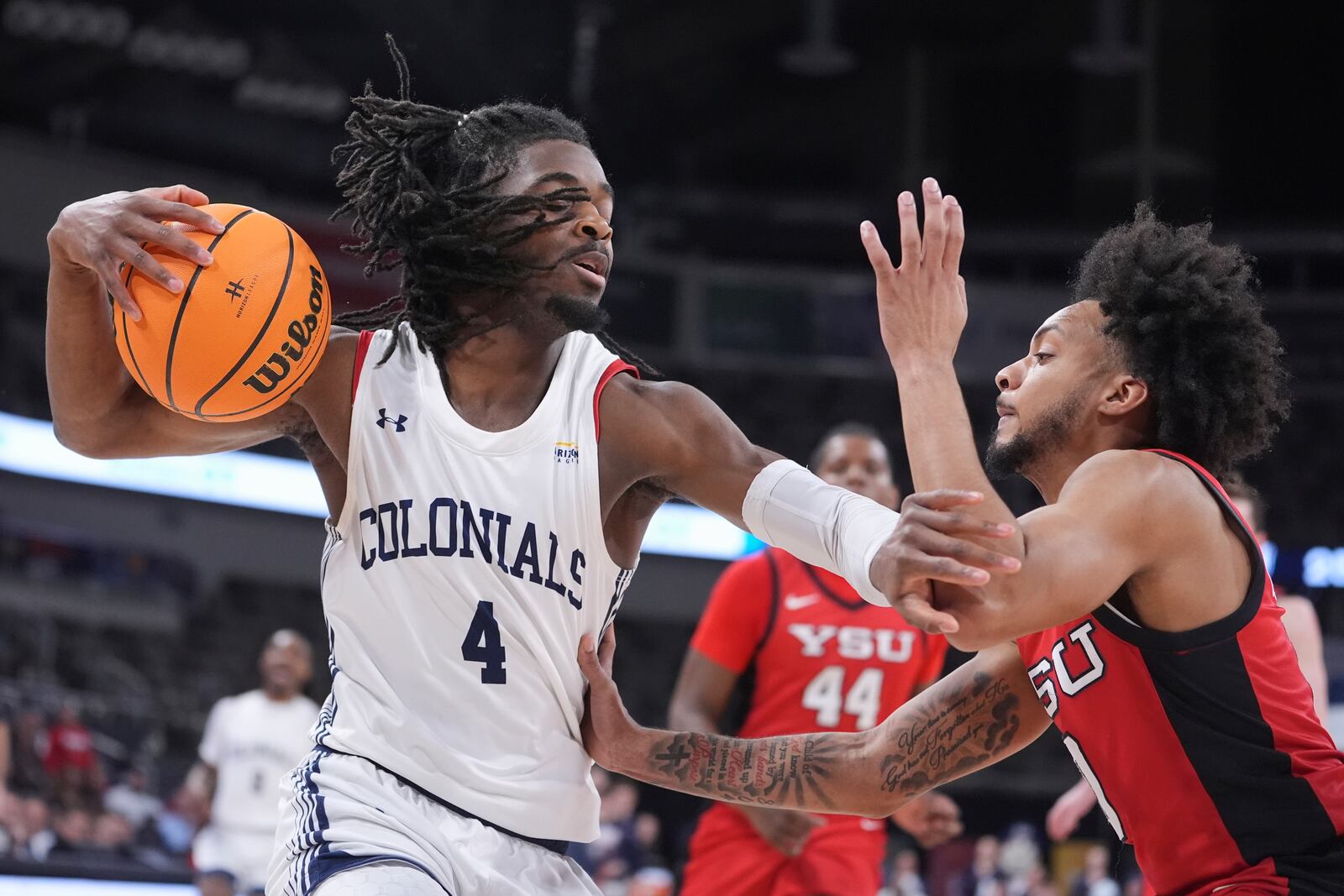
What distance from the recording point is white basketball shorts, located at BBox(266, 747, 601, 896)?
8.70ft

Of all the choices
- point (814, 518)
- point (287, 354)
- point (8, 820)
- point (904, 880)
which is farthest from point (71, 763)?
point (814, 518)

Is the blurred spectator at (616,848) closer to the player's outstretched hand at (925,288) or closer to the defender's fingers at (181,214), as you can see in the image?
the defender's fingers at (181,214)

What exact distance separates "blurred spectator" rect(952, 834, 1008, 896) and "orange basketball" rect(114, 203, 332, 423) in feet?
44.0

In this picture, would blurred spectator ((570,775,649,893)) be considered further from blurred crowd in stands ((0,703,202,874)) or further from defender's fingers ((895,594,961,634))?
defender's fingers ((895,594,961,634))

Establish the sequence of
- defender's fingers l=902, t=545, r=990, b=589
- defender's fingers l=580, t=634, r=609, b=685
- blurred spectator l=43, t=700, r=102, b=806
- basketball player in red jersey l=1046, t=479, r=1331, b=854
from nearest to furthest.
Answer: defender's fingers l=902, t=545, r=990, b=589
defender's fingers l=580, t=634, r=609, b=685
basketball player in red jersey l=1046, t=479, r=1331, b=854
blurred spectator l=43, t=700, r=102, b=806

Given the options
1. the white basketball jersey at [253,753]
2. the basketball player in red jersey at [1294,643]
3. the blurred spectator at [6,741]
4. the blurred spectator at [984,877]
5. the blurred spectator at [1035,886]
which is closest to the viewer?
the basketball player in red jersey at [1294,643]

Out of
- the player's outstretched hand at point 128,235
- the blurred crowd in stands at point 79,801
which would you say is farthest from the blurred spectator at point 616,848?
the player's outstretched hand at point 128,235

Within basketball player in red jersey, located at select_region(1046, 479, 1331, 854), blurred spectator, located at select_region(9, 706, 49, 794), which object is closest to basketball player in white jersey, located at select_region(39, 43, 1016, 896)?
basketball player in red jersey, located at select_region(1046, 479, 1331, 854)

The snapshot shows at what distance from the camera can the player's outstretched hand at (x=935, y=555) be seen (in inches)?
95.7

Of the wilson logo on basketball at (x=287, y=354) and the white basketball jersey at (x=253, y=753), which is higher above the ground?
the wilson logo on basketball at (x=287, y=354)

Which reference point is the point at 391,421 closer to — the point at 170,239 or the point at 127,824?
the point at 170,239

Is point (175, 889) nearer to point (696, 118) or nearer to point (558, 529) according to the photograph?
point (558, 529)

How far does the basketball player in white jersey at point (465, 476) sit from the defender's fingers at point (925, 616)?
0.10 feet

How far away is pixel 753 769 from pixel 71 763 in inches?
408
